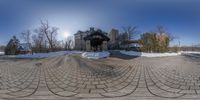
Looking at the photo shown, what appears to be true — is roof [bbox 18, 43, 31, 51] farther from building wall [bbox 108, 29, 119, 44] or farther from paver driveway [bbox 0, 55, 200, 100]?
building wall [bbox 108, 29, 119, 44]

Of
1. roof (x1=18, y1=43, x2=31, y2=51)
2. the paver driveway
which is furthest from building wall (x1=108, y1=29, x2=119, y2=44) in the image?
roof (x1=18, y1=43, x2=31, y2=51)

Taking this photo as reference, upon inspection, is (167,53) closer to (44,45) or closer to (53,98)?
(44,45)

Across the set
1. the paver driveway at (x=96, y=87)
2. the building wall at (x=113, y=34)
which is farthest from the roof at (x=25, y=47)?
the building wall at (x=113, y=34)

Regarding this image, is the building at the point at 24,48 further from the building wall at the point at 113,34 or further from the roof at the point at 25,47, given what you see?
the building wall at the point at 113,34

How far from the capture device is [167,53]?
33.3ft

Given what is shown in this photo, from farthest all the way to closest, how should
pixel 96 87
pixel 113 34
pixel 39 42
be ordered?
pixel 113 34, pixel 39 42, pixel 96 87

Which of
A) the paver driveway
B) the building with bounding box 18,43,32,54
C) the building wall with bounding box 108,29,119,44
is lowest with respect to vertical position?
the paver driveway

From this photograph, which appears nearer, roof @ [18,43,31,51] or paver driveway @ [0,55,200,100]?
paver driveway @ [0,55,200,100]

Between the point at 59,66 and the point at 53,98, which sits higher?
the point at 59,66

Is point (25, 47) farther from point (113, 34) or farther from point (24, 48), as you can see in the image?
point (113, 34)

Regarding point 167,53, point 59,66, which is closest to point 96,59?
point 59,66

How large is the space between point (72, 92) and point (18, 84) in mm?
1371

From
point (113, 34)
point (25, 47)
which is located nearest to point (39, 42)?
point (25, 47)

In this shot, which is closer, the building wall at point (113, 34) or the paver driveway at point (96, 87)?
the paver driveway at point (96, 87)
